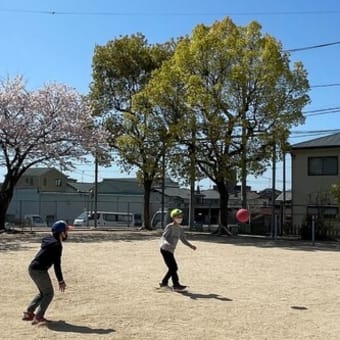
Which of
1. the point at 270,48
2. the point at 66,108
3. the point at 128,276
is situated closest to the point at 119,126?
the point at 66,108

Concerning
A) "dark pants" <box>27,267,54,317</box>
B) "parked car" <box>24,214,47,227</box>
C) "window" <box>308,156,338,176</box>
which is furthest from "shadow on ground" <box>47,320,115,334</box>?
"parked car" <box>24,214,47,227</box>

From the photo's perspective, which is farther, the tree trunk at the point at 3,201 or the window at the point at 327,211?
the window at the point at 327,211

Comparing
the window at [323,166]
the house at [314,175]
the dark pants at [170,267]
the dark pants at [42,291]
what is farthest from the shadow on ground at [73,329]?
the window at [323,166]

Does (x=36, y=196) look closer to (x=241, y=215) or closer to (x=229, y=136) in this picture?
(x=229, y=136)

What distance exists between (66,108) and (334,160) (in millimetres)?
15690

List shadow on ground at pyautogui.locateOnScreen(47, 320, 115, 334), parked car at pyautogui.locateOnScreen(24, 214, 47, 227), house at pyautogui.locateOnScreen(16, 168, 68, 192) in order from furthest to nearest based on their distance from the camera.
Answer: house at pyautogui.locateOnScreen(16, 168, 68, 192) < parked car at pyautogui.locateOnScreen(24, 214, 47, 227) < shadow on ground at pyautogui.locateOnScreen(47, 320, 115, 334)

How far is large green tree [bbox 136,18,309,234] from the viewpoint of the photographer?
Result: 93.7ft

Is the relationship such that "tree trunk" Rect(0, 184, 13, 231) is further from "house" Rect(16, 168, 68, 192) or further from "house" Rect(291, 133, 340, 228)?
"house" Rect(16, 168, 68, 192)

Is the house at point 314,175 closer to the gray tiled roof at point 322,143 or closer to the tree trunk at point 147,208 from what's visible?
the gray tiled roof at point 322,143

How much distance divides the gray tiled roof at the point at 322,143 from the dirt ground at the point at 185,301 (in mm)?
18778

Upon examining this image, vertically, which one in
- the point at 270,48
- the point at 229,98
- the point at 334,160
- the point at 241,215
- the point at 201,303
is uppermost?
the point at 270,48

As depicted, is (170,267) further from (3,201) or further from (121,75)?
(121,75)

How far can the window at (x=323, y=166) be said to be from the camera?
34.9m

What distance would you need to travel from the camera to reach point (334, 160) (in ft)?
114
